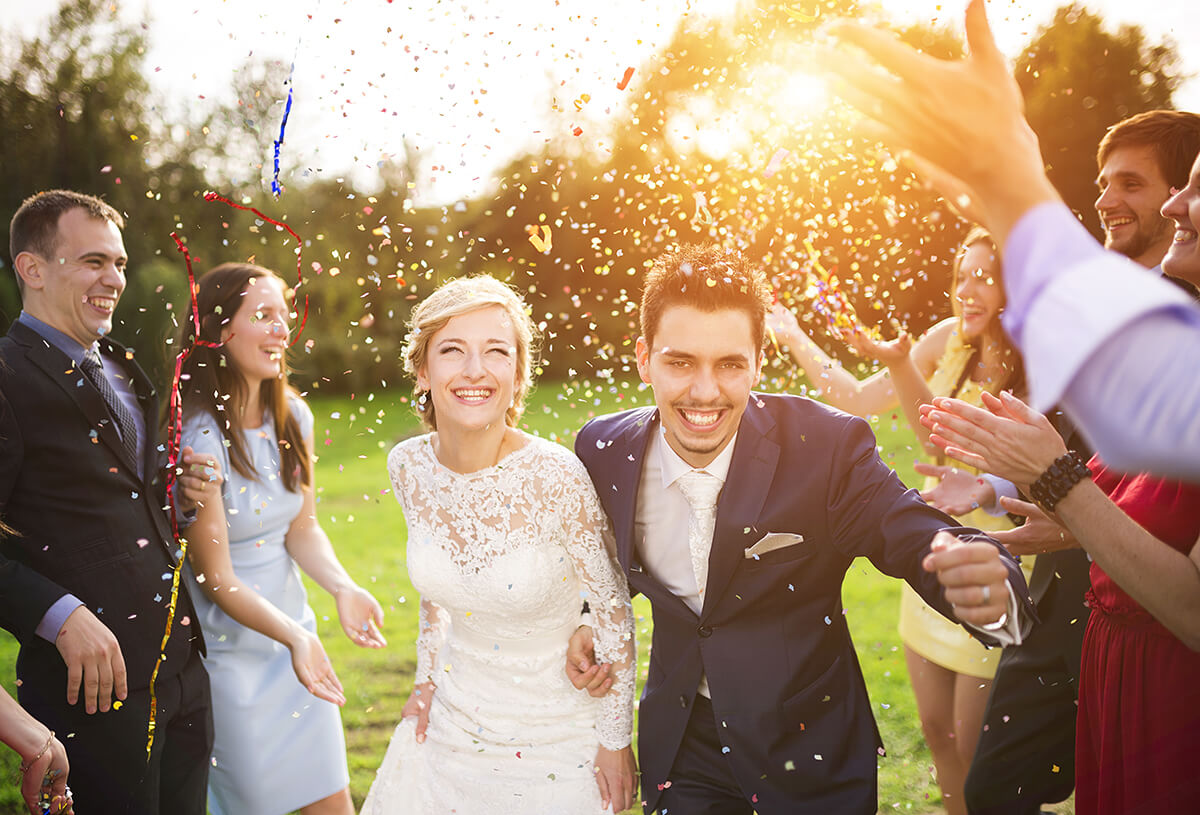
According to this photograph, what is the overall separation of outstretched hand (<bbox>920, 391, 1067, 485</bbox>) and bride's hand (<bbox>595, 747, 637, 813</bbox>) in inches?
70.3

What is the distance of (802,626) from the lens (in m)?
2.99

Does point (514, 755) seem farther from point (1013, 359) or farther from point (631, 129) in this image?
point (631, 129)

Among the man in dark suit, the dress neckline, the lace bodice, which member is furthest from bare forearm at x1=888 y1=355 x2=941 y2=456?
the man in dark suit

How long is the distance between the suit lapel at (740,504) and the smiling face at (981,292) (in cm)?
185

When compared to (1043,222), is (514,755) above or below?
below

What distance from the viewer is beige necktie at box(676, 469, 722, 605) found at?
315 centimetres

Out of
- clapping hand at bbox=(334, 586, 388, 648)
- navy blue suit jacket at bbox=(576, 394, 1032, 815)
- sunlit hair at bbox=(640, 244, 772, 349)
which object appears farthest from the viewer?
clapping hand at bbox=(334, 586, 388, 648)

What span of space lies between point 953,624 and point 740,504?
1.94 m

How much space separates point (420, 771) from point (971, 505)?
2523 mm

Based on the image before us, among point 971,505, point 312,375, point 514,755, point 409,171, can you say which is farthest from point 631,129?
point 312,375

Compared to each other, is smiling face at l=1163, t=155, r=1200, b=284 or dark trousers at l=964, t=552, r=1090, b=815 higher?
smiling face at l=1163, t=155, r=1200, b=284

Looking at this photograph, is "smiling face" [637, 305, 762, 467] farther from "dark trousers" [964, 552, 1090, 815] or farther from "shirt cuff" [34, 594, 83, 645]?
"shirt cuff" [34, 594, 83, 645]

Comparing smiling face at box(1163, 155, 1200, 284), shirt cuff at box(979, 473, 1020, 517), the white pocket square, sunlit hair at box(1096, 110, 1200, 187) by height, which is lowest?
the white pocket square

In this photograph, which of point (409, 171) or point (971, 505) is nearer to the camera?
point (971, 505)
